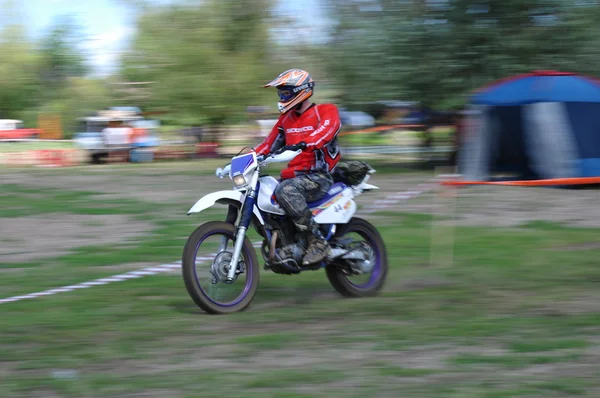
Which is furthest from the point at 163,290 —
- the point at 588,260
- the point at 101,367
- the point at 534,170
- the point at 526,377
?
the point at 534,170

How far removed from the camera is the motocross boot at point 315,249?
6965 mm

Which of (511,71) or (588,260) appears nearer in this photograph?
(588,260)

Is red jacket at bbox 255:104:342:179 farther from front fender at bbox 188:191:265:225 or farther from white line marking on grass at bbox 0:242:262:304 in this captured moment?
white line marking on grass at bbox 0:242:262:304

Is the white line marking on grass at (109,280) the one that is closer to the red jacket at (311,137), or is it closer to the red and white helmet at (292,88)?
the red jacket at (311,137)

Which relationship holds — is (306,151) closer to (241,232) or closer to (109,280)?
(241,232)

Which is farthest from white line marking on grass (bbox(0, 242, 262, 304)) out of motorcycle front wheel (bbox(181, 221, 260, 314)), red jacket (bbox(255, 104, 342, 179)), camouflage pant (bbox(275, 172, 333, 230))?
red jacket (bbox(255, 104, 342, 179))

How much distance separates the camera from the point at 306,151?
275 inches

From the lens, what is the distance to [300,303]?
7.11 metres

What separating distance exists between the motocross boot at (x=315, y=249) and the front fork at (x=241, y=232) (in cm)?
55

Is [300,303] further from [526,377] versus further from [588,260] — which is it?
[588,260]

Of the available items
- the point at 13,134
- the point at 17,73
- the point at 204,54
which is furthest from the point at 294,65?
the point at 17,73

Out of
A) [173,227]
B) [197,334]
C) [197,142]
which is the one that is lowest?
[197,142]

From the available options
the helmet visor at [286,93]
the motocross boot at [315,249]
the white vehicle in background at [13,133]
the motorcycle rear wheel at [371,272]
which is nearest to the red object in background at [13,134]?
the white vehicle in background at [13,133]

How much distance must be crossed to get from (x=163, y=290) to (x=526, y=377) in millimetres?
3707
